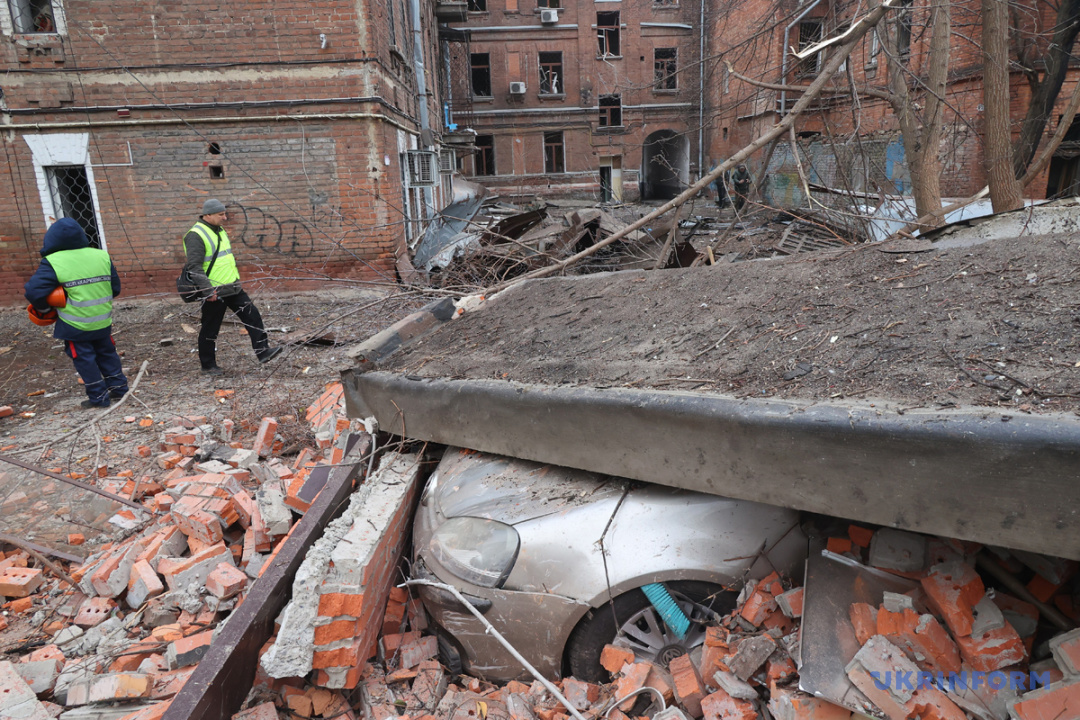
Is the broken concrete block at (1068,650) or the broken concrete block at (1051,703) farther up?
the broken concrete block at (1068,650)

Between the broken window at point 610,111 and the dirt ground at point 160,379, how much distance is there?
21.2m

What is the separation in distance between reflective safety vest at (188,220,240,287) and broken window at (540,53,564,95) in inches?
900

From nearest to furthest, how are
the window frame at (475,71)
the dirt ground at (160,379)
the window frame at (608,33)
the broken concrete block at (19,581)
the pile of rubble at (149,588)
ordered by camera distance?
the pile of rubble at (149,588), the broken concrete block at (19,581), the dirt ground at (160,379), the window frame at (475,71), the window frame at (608,33)

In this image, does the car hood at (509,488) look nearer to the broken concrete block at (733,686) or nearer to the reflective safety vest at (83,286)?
the broken concrete block at (733,686)

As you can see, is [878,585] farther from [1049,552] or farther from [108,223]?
[108,223]

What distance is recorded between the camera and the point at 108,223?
966cm

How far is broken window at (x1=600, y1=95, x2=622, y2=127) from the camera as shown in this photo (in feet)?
89.9

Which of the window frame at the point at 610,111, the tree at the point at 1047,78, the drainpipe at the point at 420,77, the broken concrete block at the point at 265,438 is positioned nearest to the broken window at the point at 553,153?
the window frame at the point at 610,111

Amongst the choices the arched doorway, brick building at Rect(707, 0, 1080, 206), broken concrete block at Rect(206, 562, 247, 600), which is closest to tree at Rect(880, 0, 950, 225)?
brick building at Rect(707, 0, 1080, 206)

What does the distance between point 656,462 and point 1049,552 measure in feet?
3.54

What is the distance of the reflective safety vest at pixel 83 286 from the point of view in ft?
17.7

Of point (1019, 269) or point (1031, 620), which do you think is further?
point (1019, 269)

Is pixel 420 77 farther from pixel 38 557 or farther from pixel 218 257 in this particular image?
pixel 38 557

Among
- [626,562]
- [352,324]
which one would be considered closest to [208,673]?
[626,562]
